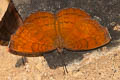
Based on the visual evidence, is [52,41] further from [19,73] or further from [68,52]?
[19,73]

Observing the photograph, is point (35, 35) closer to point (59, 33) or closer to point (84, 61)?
point (59, 33)

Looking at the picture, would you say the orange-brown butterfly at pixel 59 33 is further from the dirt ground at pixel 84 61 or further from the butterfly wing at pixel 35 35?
the dirt ground at pixel 84 61

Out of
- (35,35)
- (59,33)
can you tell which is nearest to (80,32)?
(59,33)

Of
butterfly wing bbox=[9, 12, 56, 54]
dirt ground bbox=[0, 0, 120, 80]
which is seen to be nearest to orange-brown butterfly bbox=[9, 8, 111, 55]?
butterfly wing bbox=[9, 12, 56, 54]

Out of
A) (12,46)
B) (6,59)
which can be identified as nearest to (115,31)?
(12,46)

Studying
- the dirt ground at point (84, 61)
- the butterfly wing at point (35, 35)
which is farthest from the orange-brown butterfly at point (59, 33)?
the dirt ground at point (84, 61)

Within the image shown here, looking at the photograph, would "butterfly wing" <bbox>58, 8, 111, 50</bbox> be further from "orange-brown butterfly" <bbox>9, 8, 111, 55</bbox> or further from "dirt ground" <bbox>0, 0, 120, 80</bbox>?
"dirt ground" <bbox>0, 0, 120, 80</bbox>
